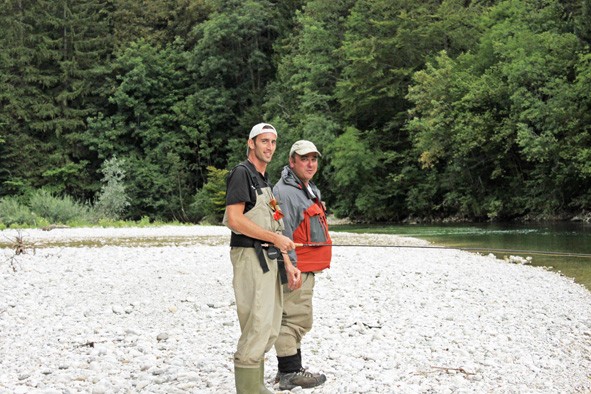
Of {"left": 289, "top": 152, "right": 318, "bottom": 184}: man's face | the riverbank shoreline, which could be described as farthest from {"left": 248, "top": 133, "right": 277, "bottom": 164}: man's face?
the riverbank shoreline

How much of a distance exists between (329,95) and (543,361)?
33276 mm

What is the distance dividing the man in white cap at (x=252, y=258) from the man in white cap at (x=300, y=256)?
0.54 m

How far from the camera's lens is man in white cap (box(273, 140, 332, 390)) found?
14.7 ft

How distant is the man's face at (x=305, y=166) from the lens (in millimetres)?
4555

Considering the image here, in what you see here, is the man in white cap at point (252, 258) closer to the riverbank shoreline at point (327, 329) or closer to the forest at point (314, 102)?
the riverbank shoreline at point (327, 329)

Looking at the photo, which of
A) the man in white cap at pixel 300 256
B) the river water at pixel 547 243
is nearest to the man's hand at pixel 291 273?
the man in white cap at pixel 300 256

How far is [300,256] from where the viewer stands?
4.50 meters

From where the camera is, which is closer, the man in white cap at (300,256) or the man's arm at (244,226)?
the man's arm at (244,226)

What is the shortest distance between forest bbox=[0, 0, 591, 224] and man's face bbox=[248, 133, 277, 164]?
21.3 m

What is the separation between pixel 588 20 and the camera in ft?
77.6

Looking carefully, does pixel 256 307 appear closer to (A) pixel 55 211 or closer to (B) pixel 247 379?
(B) pixel 247 379

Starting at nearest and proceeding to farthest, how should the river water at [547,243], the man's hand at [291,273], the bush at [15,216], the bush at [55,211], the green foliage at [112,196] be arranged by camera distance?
the man's hand at [291,273], the river water at [547,243], the bush at [15,216], the bush at [55,211], the green foliage at [112,196]

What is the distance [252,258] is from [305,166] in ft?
3.19

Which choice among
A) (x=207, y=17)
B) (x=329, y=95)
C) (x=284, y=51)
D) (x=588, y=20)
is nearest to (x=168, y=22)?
(x=207, y=17)
